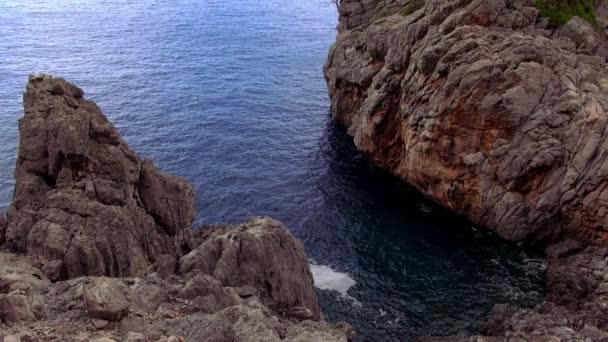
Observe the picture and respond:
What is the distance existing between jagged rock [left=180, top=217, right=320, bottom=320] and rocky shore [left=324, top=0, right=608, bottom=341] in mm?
16344

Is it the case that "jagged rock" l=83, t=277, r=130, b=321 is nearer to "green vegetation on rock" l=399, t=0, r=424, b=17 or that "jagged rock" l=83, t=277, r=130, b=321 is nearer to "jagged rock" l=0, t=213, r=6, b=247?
"jagged rock" l=0, t=213, r=6, b=247

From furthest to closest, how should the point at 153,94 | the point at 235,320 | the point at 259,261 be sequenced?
the point at 153,94, the point at 259,261, the point at 235,320

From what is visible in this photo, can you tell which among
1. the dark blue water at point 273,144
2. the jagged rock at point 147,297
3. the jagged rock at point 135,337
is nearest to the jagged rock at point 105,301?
the jagged rock at point 147,297

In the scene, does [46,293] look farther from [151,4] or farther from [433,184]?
[151,4]

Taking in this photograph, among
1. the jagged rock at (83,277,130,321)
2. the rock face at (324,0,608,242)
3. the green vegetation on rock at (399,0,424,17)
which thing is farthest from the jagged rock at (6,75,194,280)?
the green vegetation on rock at (399,0,424,17)

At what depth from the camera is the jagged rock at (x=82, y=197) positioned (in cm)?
3434

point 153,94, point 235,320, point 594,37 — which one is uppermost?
point 594,37

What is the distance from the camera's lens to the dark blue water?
53125 millimetres

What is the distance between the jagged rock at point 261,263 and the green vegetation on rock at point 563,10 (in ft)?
152

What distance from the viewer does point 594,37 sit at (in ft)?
219

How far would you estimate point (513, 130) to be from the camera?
196 ft

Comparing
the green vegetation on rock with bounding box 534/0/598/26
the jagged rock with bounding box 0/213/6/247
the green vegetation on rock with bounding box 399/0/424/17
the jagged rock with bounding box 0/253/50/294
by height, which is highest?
the green vegetation on rock with bounding box 534/0/598/26

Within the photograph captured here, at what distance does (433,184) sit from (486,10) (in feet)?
69.8

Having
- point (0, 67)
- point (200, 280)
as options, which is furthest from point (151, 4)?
point (200, 280)
